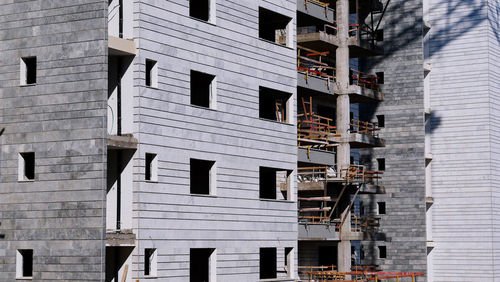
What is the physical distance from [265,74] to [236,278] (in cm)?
892

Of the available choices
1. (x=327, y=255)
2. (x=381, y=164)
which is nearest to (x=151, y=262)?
(x=327, y=255)

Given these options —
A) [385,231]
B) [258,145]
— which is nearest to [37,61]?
[258,145]

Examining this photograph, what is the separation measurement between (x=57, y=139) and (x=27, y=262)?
443 centimetres

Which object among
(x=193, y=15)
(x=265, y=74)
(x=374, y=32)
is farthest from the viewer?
(x=374, y=32)

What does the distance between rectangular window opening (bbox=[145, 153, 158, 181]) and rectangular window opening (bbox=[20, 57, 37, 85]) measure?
4955 mm

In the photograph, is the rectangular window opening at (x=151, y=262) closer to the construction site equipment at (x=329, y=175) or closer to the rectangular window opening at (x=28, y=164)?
the rectangular window opening at (x=28, y=164)

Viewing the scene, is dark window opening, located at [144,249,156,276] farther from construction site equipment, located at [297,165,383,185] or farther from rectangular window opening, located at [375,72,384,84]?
rectangular window opening, located at [375,72,384,84]

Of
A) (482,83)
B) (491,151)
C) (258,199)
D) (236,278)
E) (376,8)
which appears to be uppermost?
(376,8)

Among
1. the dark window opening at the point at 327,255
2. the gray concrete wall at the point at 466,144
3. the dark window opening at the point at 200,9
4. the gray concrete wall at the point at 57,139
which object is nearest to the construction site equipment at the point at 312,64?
the dark window opening at the point at 327,255

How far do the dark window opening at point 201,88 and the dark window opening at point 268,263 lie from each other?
7288mm

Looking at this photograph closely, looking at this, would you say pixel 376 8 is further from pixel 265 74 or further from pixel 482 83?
pixel 265 74

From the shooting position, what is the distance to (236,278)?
38.3 metres

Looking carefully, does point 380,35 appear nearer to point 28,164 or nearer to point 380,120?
point 380,120

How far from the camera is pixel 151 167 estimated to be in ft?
114
